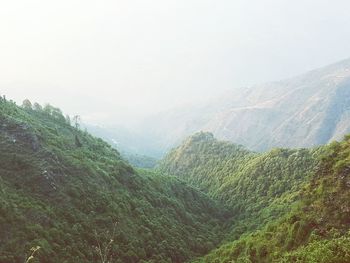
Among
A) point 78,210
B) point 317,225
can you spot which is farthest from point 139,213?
point 317,225

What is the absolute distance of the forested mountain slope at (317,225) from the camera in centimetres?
7138

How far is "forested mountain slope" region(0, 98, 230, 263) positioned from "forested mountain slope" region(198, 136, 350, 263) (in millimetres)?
30201

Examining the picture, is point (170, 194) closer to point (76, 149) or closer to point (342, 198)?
point (76, 149)

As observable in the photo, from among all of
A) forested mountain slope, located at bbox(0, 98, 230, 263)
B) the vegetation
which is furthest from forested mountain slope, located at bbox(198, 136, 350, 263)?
forested mountain slope, located at bbox(0, 98, 230, 263)

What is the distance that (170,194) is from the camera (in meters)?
184

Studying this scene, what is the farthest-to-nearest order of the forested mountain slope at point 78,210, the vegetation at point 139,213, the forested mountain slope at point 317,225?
the forested mountain slope at point 78,210 < the vegetation at point 139,213 < the forested mountain slope at point 317,225

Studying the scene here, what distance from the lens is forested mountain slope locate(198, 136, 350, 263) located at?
7138 cm

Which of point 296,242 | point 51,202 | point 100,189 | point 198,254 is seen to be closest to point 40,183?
point 51,202

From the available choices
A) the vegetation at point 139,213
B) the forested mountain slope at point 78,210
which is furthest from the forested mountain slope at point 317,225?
the forested mountain slope at point 78,210

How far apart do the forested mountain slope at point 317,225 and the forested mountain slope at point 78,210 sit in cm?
3020

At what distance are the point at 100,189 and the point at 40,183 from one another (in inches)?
830

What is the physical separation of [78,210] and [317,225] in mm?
61948

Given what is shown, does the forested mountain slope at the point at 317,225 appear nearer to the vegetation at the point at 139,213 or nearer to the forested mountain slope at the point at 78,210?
the vegetation at the point at 139,213

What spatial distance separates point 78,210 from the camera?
12131 centimetres
